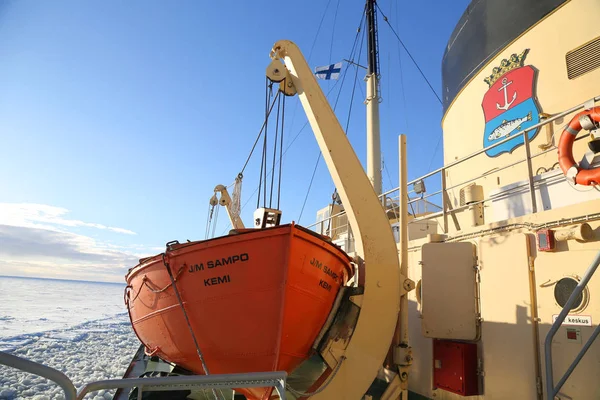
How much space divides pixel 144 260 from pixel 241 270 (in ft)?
6.06

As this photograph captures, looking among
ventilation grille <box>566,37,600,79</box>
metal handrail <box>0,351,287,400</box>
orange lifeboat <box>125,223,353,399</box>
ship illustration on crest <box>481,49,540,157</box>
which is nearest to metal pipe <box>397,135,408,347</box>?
orange lifeboat <box>125,223,353,399</box>

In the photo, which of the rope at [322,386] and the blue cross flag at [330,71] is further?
the blue cross flag at [330,71]

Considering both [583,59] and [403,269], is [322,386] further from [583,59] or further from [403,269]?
[583,59]

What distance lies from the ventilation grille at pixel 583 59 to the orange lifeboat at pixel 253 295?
4512mm

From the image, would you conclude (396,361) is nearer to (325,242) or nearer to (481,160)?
(325,242)

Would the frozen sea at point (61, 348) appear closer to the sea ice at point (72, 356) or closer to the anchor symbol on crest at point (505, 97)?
the sea ice at point (72, 356)

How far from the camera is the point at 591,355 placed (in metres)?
3.46

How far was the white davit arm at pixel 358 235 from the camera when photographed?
12.8 feet

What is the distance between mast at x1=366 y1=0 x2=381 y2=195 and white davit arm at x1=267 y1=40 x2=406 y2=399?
15.2ft

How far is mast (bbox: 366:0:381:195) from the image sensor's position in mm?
9609

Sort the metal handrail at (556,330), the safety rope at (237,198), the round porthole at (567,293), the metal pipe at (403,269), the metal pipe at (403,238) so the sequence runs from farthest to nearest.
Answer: the safety rope at (237,198) < the metal pipe at (403,238) < the metal pipe at (403,269) < the round porthole at (567,293) < the metal handrail at (556,330)

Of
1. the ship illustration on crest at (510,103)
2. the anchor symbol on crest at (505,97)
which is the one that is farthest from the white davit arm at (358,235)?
the anchor symbol on crest at (505,97)

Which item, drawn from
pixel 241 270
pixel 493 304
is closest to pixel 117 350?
pixel 241 270

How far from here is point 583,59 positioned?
550 centimetres
